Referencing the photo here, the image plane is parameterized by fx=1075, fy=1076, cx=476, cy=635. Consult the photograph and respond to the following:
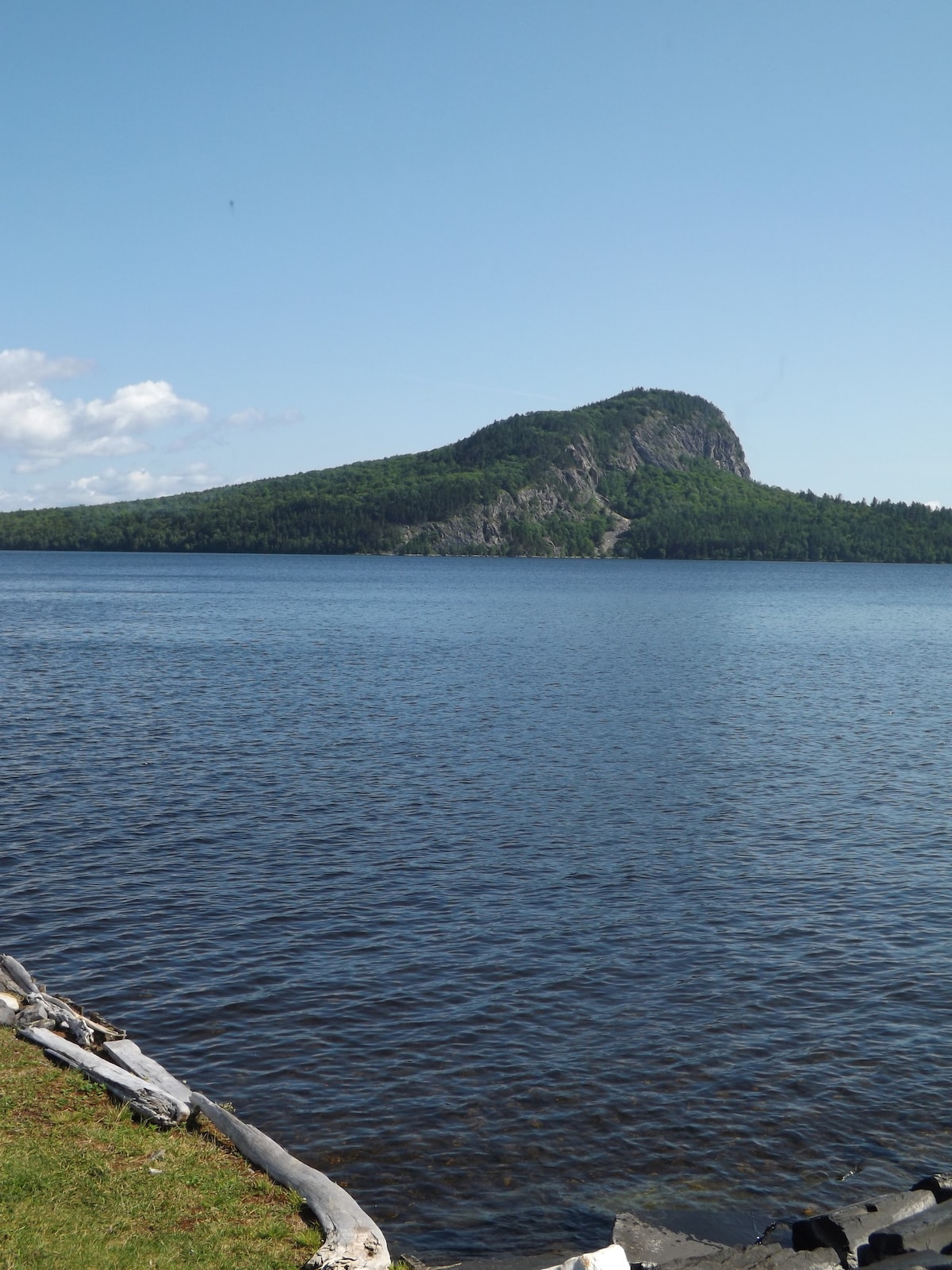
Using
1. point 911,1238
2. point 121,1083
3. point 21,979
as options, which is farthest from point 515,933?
point 911,1238

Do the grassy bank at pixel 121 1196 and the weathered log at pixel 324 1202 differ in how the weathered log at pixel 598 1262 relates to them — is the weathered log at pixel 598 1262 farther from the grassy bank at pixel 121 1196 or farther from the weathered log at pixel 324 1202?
the grassy bank at pixel 121 1196

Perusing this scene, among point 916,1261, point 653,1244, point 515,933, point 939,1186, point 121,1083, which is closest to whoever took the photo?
point 916,1261

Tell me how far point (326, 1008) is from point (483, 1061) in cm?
343

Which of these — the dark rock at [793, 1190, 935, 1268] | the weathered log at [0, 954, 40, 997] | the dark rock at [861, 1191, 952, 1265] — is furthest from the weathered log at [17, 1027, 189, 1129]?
the dark rock at [861, 1191, 952, 1265]

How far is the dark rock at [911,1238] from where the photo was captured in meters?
11.2

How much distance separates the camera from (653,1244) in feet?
41.0

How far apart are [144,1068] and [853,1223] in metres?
9.39

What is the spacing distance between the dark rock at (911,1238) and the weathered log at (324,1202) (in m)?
5.14

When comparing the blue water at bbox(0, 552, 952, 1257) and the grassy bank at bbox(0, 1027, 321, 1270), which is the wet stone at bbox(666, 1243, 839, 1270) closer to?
the blue water at bbox(0, 552, 952, 1257)

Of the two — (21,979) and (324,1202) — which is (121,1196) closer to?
(324,1202)

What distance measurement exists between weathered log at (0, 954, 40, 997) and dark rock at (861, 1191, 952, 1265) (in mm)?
12884

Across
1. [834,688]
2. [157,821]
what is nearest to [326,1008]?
[157,821]

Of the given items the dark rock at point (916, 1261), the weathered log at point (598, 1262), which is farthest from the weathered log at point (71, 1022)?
the dark rock at point (916, 1261)

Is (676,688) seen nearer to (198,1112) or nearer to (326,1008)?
(326,1008)
